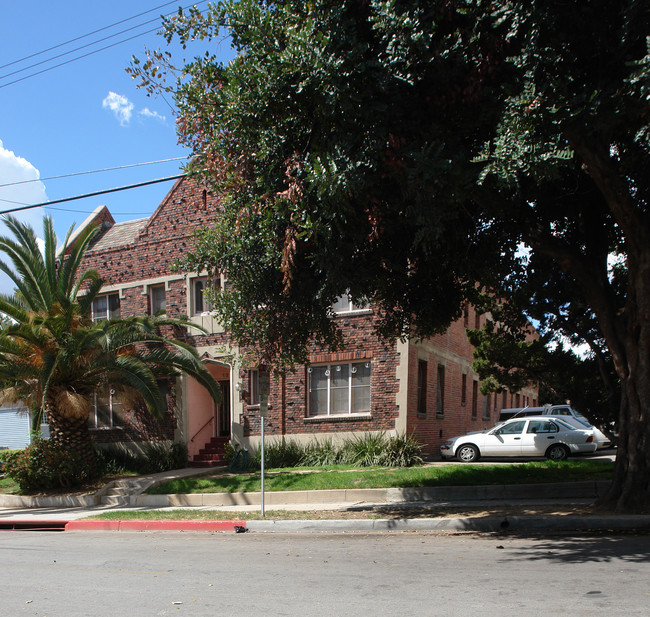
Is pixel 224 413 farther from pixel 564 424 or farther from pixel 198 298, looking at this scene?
pixel 564 424

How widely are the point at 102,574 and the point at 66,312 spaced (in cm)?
1145

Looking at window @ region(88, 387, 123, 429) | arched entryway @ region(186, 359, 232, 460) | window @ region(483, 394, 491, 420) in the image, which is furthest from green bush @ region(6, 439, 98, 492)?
window @ region(483, 394, 491, 420)

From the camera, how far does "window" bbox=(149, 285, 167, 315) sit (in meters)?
23.2

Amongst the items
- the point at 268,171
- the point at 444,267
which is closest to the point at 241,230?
the point at 268,171

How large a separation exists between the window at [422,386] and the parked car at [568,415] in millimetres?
4633

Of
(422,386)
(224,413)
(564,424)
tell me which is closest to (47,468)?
(224,413)

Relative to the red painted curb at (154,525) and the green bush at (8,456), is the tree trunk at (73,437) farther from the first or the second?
the red painted curb at (154,525)

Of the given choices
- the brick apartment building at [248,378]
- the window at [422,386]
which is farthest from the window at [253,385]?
the window at [422,386]

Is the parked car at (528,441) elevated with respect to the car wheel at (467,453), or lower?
elevated

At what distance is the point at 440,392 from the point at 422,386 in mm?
1945

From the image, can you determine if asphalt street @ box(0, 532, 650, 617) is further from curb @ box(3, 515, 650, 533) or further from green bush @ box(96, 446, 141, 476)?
green bush @ box(96, 446, 141, 476)

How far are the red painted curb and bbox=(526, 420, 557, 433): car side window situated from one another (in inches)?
439

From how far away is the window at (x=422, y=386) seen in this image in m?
20.9

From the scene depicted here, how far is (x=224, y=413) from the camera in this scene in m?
23.4
